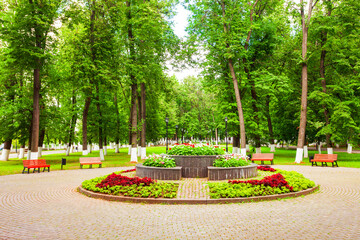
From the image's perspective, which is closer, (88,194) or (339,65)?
(88,194)

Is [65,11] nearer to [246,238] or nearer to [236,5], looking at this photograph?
[236,5]

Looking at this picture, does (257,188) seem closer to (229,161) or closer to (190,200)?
(190,200)

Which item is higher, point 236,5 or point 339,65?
point 236,5

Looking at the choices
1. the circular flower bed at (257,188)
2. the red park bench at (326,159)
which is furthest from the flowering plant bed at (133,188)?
the red park bench at (326,159)

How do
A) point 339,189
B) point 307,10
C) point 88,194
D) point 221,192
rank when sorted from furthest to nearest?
point 307,10
point 339,189
point 88,194
point 221,192

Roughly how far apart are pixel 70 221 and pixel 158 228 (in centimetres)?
224

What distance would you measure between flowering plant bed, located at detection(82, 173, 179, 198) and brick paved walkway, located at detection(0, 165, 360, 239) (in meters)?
0.56

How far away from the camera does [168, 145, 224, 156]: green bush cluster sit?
12.8 m

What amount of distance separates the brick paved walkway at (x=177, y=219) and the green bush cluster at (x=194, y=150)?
4852mm

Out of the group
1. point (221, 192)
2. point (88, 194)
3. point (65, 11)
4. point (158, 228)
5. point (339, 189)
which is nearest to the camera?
point (158, 228)

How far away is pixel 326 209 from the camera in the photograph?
738 centimetres

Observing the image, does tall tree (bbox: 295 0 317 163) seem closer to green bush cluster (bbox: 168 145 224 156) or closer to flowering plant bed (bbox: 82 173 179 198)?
green bush cluster (bbox: 168 145 224 156)

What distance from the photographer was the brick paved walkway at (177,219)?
545 centimetres

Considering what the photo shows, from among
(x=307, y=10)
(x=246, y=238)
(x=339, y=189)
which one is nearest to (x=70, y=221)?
(x=246, y=238)
